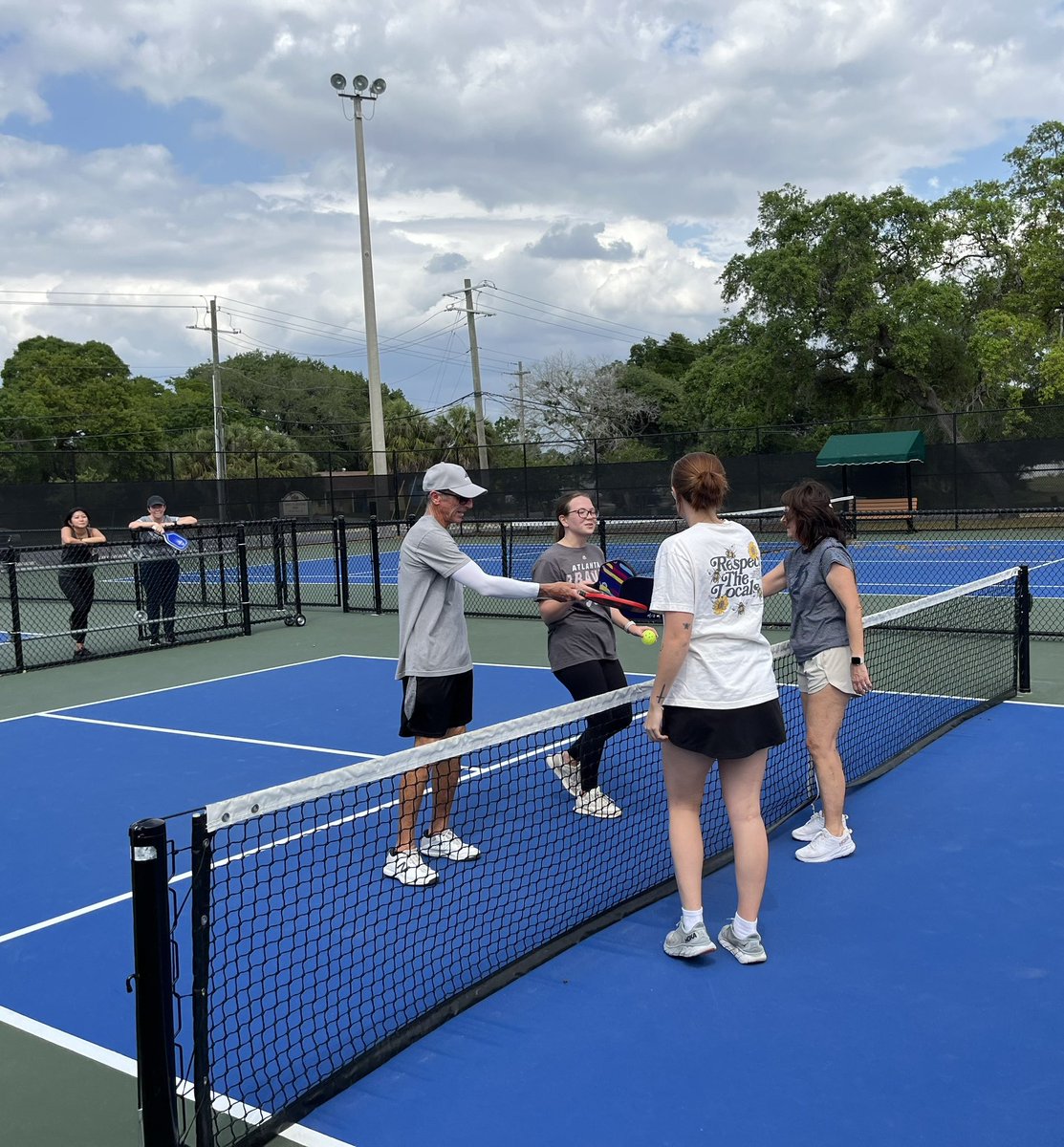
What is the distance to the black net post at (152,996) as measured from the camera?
116 inches

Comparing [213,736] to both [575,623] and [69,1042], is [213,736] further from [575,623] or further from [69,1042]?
[69,1042]

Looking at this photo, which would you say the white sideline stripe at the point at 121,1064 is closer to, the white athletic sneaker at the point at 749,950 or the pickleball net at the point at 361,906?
the pickleball net at the point at 361,906

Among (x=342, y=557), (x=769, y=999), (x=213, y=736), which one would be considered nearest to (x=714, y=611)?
(x=769, y=999)

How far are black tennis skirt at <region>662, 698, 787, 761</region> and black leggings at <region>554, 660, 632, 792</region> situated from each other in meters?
1.73

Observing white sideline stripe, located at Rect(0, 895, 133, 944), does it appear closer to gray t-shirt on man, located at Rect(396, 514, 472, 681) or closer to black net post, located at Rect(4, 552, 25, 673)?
gray t-shirt on man, located at Rect(396, 514, 472, 681)

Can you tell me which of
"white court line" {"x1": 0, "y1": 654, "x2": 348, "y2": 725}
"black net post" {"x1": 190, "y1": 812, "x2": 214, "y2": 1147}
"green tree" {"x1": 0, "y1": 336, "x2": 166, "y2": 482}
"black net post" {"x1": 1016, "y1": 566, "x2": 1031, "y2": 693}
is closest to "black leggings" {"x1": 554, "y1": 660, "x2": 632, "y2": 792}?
"black net post" {"x1": 190, "y1": 812, "x2": 214, "y2": 1147}

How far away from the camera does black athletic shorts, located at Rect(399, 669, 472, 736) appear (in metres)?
5.20

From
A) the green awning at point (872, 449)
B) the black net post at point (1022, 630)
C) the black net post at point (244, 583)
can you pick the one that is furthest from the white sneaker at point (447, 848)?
the green awning at point (872, 449)

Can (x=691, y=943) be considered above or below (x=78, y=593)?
below

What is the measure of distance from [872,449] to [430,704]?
23223 mm

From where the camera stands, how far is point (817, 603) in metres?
5.25

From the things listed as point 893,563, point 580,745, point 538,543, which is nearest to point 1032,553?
point 893,563

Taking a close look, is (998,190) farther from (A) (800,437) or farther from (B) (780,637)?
(B) (780,637)

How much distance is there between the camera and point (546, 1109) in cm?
334
